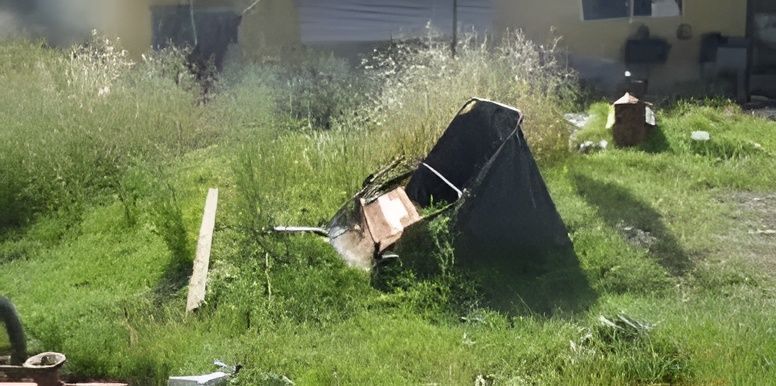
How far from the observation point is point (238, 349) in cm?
493

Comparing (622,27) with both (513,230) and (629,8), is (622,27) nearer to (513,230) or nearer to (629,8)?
(629,8)

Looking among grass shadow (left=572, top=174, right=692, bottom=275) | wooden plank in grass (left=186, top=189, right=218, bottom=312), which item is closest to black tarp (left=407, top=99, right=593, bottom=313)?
grass shadow (left=572, top=174, right=692, bottom=275)

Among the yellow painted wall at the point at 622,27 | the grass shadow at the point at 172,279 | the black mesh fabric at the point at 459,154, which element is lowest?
the grass shadow at the point at 172,279

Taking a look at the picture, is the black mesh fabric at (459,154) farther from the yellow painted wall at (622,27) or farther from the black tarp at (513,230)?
the yellow painted wall at (622,27)

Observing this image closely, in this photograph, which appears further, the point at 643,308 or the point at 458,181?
the point at 458,181

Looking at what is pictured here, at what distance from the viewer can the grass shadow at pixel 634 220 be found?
6.20 meters

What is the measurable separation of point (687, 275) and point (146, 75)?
642 centimetres

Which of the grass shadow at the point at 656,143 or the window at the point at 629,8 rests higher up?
the window at the point at 629,8

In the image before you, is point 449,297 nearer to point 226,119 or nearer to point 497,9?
point 226,119

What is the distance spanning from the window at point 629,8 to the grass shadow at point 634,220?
626 cm

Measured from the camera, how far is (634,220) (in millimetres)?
6945

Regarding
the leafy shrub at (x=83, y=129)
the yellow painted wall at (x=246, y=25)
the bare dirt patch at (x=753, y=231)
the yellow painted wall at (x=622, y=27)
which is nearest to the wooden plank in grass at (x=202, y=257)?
the leafy shrub at (x=83, y=129)

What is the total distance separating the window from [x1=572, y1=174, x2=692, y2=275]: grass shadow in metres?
6.26

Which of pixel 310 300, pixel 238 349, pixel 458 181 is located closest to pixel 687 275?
pixel 458 181
